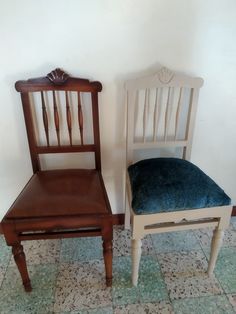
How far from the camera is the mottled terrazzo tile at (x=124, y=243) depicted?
1.44 metres

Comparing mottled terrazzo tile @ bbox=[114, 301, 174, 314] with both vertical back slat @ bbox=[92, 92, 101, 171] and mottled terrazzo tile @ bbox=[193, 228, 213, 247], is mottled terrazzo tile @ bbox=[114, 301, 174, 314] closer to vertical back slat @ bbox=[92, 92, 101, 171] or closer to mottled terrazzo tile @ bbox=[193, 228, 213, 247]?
mottled terrazzo tile @ bbox=[193, 228, 213, 247]

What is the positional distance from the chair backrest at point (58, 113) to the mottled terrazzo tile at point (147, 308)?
0.71 m

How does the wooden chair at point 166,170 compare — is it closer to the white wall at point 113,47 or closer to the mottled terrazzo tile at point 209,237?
the white wall at point 113,47

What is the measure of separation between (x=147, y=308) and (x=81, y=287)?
35 centimetres

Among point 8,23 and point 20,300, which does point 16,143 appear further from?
point 20,300

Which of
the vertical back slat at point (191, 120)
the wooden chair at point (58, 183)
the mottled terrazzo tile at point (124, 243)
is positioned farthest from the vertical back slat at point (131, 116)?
the mottled terrazzo tile at point (124, 243)

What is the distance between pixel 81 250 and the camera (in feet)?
4.77

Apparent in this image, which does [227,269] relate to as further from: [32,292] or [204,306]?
[32,292]

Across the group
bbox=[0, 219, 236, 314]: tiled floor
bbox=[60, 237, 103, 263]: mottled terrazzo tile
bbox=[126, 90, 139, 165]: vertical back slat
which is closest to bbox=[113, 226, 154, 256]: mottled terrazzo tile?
bbox=[0, 219, 236, 314]: tiled floor

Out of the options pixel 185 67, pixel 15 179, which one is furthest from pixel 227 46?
pixel 15 179

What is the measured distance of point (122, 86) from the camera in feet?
4.08

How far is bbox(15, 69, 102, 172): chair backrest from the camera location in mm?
1150

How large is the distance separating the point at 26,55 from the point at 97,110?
1.39 ft

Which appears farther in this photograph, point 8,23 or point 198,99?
point 198,99
